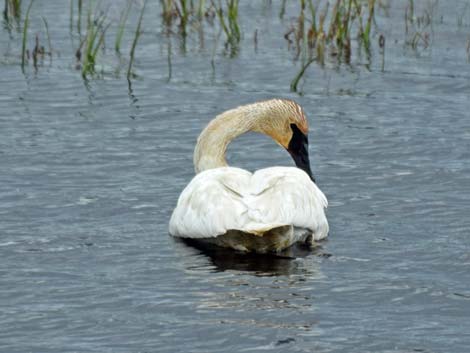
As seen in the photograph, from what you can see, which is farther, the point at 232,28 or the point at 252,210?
the point at 232,28

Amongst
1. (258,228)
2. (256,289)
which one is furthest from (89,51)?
(256,289)

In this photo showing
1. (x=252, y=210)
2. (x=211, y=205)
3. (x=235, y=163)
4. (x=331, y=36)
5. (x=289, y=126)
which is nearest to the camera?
(x=252, y=210)

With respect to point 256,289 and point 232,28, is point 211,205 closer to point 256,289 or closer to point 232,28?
point 256,289

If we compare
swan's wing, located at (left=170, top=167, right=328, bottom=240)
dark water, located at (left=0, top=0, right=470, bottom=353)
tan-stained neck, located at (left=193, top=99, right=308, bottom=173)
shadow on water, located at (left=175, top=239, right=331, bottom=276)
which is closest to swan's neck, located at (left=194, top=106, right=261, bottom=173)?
tan-stained neck, located at (left=193, top=99, right=308, bottom=173)

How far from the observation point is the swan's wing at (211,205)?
9.57 metres

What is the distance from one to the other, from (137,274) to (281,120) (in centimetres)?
293

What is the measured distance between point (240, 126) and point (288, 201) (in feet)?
6.88

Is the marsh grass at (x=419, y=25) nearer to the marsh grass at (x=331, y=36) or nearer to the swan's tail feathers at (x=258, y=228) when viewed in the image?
the marsh grass at (x=331, y=36)

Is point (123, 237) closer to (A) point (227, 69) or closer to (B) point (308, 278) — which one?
(B) point (308, 278)

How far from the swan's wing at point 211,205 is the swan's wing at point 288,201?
100 mm

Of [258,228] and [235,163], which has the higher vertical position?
[258,228]

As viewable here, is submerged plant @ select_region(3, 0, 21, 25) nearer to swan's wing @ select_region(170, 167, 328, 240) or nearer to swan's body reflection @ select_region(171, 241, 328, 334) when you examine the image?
swan's wing @ select_region(170, 167, 328, 240)

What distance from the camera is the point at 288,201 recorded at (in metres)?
9.74

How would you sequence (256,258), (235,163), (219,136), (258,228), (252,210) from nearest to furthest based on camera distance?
1. (258,228)
2. (252,210)
3. (256,258)
4. (219,136)
5. (235,163)
